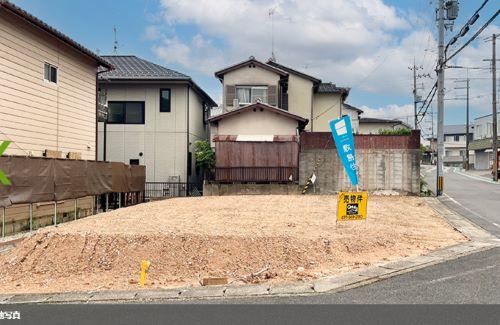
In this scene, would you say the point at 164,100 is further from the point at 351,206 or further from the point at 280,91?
the point at 351,206

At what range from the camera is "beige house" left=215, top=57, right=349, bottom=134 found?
2936 centimetres

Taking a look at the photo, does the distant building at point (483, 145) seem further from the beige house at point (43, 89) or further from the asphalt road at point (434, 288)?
the asphalt road at point (434, 288)

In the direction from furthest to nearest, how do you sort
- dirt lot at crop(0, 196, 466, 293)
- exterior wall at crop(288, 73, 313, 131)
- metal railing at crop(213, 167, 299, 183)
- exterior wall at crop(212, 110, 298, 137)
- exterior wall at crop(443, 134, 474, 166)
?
exterior wall at crop(443, 134, 474, 166) < exterior wall at crop(288, 73, 313, 131) < exterior wall at crop(212, 110, 298, 137) < metal railing at crop(213, 167, 299, 183) < dirt lot at crop(0, 196, 466, 293)

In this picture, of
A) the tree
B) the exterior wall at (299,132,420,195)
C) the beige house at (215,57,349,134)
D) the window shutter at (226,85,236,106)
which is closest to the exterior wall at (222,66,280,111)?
the beige house at (215,57,349,134)

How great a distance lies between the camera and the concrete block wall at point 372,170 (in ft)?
72.3

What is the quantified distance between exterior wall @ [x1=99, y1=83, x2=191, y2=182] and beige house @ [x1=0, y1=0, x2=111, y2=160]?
631 centimetres

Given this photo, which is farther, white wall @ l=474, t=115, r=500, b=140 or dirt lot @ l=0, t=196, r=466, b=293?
white wall @ l=474, t=115, r=500, b=140

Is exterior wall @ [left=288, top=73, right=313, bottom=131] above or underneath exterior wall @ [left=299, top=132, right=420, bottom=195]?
above

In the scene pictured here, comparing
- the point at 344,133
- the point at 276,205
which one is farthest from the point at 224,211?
the point at 344,133

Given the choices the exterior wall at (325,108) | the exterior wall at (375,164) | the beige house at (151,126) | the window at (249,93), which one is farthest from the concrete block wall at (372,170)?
the exterior wall at (325,108)

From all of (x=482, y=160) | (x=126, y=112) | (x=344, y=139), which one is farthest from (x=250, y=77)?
(x=482, y=160)

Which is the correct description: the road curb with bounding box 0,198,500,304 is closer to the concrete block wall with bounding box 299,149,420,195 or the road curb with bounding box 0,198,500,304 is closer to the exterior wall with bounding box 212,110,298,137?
the concrete block wall with bounding box 299,149,420,195

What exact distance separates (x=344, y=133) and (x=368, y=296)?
654 cm

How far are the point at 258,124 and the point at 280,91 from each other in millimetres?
5784
